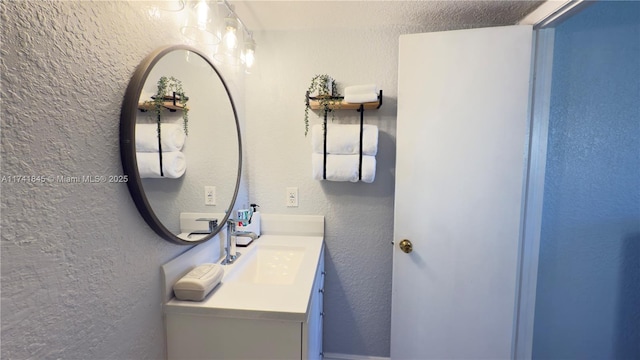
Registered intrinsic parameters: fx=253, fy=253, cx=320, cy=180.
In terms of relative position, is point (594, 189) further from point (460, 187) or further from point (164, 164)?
point (164, 164)

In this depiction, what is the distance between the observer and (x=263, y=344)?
0.88 m

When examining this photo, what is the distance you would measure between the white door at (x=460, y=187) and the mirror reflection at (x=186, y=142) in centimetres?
92

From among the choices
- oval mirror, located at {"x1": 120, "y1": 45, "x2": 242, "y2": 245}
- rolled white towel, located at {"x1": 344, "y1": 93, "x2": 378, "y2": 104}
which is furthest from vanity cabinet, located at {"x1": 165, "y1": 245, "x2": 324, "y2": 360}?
rolled white towel, located at {"x1": 344, "y1": 93, "x2": 378, "y2": 104}

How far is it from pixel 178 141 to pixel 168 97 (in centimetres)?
15

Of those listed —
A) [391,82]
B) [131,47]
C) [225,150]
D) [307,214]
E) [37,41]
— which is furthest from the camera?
[307,214]

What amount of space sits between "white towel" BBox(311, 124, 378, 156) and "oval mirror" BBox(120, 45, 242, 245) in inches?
20.8

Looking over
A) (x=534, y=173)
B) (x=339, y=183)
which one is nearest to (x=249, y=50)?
(x=339, y=183)

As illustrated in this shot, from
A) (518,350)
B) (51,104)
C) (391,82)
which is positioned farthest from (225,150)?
(518,350)

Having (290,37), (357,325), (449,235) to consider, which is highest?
(290,37)

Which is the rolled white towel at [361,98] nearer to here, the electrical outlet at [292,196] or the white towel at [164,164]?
the electrical outlet at [292,196]

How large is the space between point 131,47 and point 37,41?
26 cm

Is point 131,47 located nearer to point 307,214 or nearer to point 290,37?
point 290,37

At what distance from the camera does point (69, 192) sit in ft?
1.82

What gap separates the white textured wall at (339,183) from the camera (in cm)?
154
